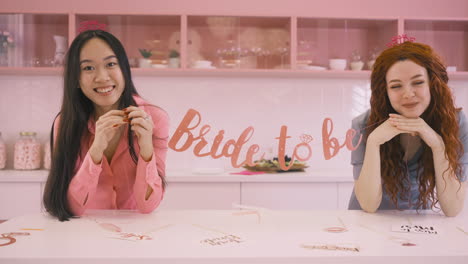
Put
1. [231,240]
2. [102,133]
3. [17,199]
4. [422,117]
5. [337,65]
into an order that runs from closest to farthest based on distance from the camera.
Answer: [231,240]
[102,133]
[422,117]
[17,199]
[337,65]

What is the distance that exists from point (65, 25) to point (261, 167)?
1.69 metres

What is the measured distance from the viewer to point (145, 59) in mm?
2893

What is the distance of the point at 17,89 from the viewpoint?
3145mm

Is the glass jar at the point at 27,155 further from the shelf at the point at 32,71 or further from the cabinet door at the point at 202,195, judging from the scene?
the cabinet door at the point at 202,195

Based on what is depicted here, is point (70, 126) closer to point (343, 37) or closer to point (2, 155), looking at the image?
point (2, 155)

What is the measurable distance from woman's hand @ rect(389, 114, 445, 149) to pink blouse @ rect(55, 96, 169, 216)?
2.64ft

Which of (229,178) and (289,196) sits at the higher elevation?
(229,178)

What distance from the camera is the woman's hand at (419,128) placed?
1.35 meters

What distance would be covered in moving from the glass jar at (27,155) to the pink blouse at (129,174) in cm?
167

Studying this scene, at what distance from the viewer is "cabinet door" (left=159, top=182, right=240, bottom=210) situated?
2.64m

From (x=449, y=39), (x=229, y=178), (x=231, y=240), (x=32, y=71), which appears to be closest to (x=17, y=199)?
(x=32, y=71)

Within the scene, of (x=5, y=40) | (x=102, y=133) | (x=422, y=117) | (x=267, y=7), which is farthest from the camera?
(x=267, y=7)

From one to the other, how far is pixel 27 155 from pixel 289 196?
187cm

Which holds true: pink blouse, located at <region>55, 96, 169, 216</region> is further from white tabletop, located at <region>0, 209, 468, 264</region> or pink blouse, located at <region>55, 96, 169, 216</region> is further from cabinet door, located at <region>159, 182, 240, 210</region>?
Result: cabinet door, located at <region>159, 182, 240, 210</region>
